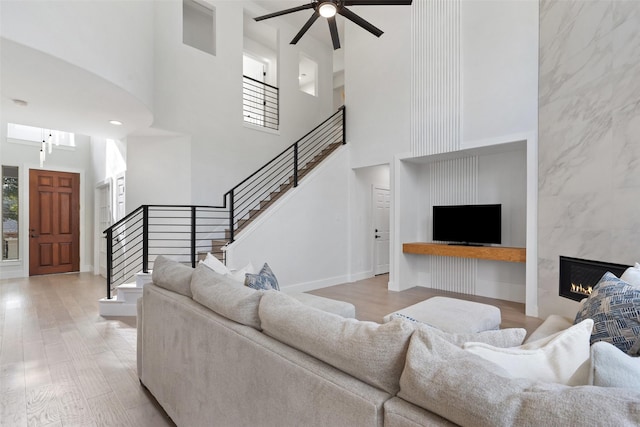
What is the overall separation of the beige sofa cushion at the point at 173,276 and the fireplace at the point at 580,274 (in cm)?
371

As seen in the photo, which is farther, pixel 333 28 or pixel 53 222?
pixel 53 222

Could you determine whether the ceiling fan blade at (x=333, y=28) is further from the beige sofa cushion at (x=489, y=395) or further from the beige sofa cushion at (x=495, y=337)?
the beige sofa cushion at (x=489, y=395)

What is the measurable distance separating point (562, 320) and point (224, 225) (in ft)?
16.4

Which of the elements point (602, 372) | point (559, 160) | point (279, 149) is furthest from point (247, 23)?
point (602, 372)

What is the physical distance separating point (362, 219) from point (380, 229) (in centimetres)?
72

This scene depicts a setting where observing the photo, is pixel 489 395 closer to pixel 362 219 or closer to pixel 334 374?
pixel 334 374

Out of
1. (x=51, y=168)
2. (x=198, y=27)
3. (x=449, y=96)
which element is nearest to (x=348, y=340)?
(x=449, y=96)

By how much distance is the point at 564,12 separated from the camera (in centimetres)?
354

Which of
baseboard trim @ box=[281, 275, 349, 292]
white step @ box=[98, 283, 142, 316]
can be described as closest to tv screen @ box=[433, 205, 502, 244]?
baseboard trim @ box=[281, 275, 349, 292]

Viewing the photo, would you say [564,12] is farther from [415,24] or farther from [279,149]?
[279,149]

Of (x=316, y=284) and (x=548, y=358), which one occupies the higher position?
(x=548, y=358)

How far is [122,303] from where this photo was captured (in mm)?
4125

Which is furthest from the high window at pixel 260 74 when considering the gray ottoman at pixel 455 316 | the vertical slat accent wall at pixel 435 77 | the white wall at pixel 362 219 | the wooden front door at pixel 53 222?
the gray ottoman at pixel 455 316

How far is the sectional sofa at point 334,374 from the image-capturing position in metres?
0.66
